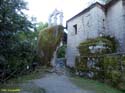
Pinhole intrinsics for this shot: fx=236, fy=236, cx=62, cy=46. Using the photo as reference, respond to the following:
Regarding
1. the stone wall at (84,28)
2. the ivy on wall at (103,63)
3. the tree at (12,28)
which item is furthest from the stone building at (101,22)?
the tree at (12,28)

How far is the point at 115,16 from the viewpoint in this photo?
632 inches

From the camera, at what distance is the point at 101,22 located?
17.0 meters

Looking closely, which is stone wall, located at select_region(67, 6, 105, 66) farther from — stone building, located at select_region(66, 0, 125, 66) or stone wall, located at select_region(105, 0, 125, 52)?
stone wall, located at select_region(105, 0, 125, 52)

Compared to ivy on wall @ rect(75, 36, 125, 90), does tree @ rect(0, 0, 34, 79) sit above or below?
above

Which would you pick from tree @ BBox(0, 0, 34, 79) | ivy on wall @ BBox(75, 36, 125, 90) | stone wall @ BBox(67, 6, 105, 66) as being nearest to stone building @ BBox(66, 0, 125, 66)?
stone wall @ BBox(67, 6, 105, 66)

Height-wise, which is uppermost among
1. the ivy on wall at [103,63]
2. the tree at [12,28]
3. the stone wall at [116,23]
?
the stone wall at [116,23]

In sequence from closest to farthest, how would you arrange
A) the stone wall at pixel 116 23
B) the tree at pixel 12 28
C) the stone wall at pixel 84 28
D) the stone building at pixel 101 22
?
the tree at pixel 12 28
the stone wall at pixel 116 23
the stone building at pixel 101 22
the stone wall at pixel 84 28

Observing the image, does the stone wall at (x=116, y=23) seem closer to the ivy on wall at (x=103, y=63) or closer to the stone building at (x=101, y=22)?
the stone building at (x=101, y=22)

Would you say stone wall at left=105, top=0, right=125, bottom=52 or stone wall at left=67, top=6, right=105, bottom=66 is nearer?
stone wall at left=105, top=0, right=125, bottom=52

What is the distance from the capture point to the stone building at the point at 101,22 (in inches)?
603

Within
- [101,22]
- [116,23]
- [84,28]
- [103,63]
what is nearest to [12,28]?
[103,63]

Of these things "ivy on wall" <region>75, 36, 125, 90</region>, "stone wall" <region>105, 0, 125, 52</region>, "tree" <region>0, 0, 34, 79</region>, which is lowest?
"ivy on wall" <region>75, 36, 125, 90</region>

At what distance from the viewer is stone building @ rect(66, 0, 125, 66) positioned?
1530 centimetres

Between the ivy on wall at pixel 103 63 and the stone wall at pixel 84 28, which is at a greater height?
the stone wall at pixel 84 28
